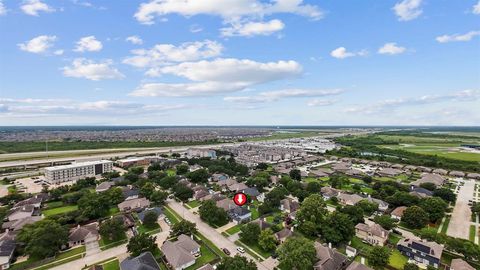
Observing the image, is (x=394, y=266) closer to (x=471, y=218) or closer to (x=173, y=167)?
(x=471, y=218)

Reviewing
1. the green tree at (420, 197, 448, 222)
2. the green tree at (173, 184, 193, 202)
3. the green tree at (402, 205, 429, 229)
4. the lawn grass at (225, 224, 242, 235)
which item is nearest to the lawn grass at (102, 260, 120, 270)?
the lawn grass at (225, 224, 242, 235)

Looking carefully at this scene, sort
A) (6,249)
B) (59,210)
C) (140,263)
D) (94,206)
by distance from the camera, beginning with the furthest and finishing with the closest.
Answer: (59,210)
(94,206)
(6,249)
(140,263)

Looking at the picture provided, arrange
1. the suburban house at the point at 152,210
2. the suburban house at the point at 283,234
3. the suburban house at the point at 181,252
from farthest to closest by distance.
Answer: the suburban house at the point at 152,210 → the suburban house at the point at 283,234 → the suburban house at the point at 181,252

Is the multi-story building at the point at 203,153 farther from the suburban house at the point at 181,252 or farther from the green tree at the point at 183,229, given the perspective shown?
the suburban house at the point at 181,252

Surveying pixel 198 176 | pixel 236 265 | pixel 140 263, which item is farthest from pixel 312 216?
pixel 198 176

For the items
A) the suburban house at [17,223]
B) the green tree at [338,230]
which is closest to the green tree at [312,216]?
the green tree at [338,230]

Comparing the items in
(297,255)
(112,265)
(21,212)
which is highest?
(297,255)

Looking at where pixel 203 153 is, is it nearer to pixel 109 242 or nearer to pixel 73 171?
pixel 73 171
